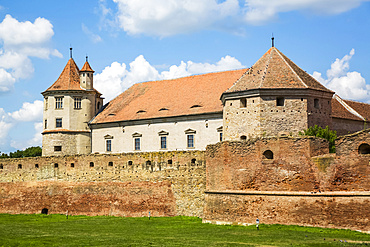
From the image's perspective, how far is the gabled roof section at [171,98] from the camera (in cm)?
4741

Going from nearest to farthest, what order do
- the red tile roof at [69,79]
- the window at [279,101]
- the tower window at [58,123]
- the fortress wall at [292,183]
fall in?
the fortress wall at [292,183], the window at [279,101], the tower window at [58,123], the red tile roof at [69,79]

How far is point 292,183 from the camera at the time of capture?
2803cm

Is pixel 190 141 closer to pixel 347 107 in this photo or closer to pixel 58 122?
pixel 58 122

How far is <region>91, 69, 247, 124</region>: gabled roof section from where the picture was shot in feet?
156

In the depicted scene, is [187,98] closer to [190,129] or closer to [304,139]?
[190,129]

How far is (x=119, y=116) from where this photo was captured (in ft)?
170

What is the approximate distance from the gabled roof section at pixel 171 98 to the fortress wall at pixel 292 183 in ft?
48.9

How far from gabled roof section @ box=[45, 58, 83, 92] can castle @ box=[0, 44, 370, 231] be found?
126mm

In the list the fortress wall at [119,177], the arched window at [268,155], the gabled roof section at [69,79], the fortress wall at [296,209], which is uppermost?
the gabled roof section at [69,79]

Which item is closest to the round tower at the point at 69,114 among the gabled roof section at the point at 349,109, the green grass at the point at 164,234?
the green grass at the point at 164,234

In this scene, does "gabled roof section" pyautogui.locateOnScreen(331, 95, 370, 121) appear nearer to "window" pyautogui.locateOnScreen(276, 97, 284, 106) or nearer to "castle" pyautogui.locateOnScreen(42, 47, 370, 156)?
"castle" pyautogui.locateOnScreen(42, 47, 370, 156)

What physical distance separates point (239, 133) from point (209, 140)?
8.92m

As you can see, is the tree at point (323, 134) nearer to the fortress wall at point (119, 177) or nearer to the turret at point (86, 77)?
the fortress wall at point (119, 177)

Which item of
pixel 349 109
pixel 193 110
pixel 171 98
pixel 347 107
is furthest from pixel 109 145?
pixel 349 109
